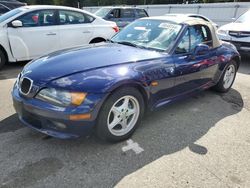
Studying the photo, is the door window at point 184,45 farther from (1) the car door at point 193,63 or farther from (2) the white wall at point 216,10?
(2) the white wall at point 216,10

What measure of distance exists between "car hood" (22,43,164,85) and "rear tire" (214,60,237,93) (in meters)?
1.99

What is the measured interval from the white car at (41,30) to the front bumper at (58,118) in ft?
12.0

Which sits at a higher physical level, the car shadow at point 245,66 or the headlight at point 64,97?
the headlight at point 64,97

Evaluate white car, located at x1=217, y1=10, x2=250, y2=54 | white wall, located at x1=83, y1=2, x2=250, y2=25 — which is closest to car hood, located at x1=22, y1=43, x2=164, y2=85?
white car, located at x1=217, y1=10, x2=250, y2=54

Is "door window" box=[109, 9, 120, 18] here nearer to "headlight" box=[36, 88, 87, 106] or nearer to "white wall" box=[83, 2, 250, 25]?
"white wall" box=[83, 2, 250, 25]

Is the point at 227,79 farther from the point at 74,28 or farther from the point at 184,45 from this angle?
the point at 74,28

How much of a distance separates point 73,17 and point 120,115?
179 inches

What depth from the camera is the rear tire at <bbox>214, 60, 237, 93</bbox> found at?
480 centimetres

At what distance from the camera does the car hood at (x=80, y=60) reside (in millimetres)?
2740

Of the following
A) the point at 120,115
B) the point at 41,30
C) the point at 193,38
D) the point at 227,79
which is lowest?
the point at 227,79

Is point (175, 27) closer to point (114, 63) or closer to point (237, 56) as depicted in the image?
point (114, 63)

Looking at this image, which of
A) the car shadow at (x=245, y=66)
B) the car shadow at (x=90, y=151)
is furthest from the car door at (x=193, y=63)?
the car shadow at (x=245, y=66)

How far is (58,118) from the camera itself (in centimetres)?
253

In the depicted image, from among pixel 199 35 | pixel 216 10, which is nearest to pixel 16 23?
pixel 199 35
